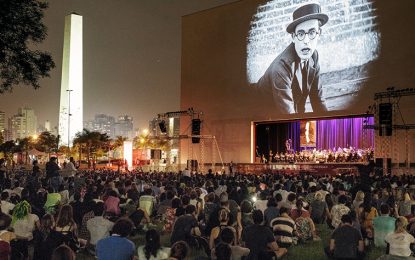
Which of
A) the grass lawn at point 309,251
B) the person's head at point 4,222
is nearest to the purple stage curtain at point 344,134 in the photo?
the grass lawn at point 309,251

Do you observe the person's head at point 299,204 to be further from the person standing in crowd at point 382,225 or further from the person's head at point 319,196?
the person's head at point 319,196

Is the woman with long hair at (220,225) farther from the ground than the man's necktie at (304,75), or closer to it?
closer to it

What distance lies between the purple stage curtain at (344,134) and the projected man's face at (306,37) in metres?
5.44

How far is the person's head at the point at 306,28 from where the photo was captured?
3338cm

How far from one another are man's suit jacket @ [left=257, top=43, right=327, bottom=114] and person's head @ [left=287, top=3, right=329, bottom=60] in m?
0.45

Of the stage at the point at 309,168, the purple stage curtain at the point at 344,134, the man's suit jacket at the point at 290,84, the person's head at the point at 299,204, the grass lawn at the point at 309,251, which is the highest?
the man's suit jacket at the point at 290,84

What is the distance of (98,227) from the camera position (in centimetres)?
841

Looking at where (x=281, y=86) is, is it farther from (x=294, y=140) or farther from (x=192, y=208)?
(x=192, y=208)

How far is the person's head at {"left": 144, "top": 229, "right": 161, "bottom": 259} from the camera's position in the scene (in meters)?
6.04

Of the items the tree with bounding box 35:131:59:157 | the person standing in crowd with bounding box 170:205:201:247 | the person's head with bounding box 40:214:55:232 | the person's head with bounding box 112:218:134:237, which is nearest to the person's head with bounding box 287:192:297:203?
the person standing in crowd with bounding box 170:205:201:247

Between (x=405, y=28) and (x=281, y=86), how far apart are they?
909 centimetres

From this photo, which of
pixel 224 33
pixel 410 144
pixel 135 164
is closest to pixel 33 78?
pixel 410 144

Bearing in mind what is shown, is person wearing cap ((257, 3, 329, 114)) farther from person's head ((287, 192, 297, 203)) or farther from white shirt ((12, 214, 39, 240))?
white shirt ((12, 214, 39, 240))

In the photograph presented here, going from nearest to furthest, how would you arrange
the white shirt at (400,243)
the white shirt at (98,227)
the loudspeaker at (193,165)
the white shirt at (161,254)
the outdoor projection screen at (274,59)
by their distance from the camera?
1. the white shirt at (161,254)
2. the white shirt at (400,243)
3. the white shirt at (98,227)
4. the outdoor projection screen at (274,59)
5. the loudspeaker at (193,165)
